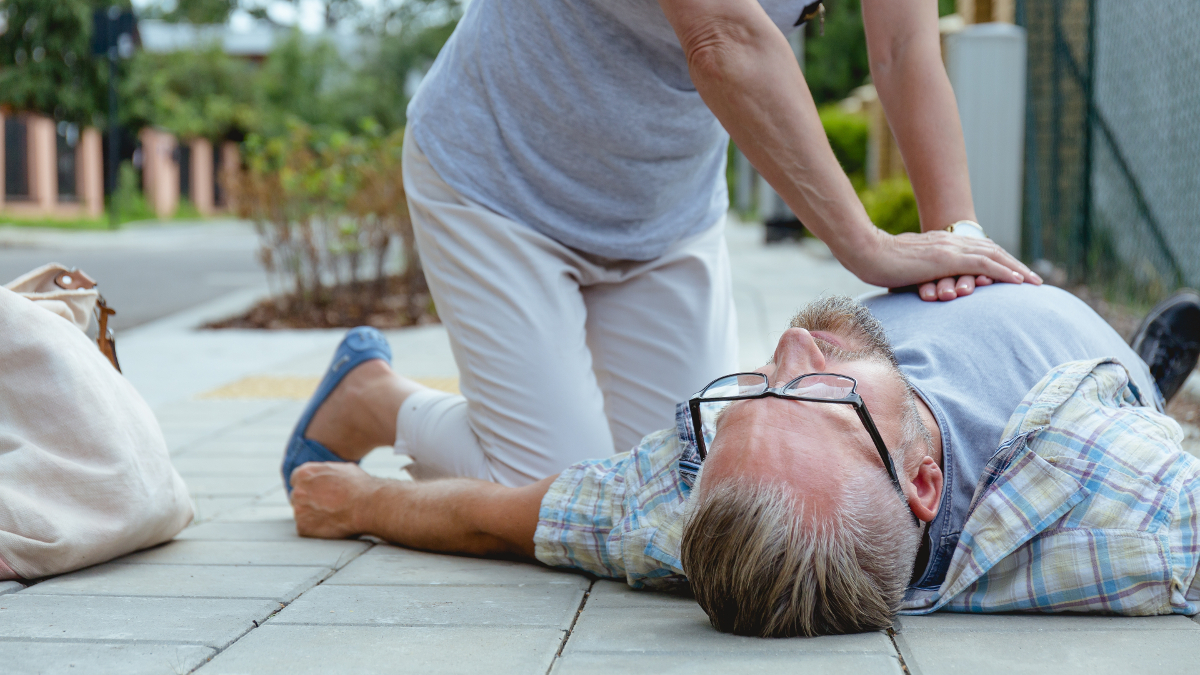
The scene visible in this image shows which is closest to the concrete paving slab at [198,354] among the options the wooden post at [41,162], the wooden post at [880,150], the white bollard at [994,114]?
the white bollard at [994,114]

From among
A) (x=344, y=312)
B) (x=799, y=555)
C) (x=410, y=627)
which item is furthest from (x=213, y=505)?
(x=344, y=312)

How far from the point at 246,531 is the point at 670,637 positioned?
138cm

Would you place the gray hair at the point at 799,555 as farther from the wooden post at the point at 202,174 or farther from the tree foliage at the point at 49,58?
the wooden post at the point at 202,174

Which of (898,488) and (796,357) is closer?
(898,488)

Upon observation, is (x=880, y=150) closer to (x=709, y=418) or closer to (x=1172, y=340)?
(x=1172, y=340)

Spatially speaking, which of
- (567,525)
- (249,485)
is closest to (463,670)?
(567,525)

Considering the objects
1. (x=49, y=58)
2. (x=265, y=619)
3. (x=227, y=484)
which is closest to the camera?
(x=265, y=619)

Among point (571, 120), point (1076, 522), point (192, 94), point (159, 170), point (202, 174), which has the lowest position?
point (202, 174)

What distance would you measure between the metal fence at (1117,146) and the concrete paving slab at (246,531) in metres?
5.29

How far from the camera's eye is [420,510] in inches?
103

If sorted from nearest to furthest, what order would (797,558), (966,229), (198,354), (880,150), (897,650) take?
(797,558) < (897,650) < (966,229) < (198,354) < (880,150)

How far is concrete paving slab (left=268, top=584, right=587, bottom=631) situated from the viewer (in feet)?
6.63

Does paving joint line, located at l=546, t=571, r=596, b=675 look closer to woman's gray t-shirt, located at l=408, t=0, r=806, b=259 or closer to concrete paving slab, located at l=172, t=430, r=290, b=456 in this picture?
woman's gray t-shirt, located at l=408, t=0, r=806, b=259

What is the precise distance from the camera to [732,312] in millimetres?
3199
